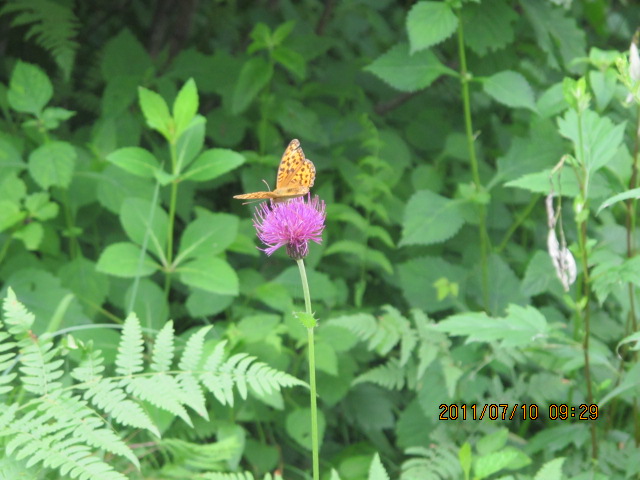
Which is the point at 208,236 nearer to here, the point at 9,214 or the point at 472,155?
the point at 9,214

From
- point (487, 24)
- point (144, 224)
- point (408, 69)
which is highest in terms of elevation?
point (487, 24)

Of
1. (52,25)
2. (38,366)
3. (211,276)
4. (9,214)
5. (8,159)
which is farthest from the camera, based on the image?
(52,25)

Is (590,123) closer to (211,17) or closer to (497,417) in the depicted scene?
(497,417)

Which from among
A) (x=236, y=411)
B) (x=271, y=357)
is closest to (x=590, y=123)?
(x=271, y=357)

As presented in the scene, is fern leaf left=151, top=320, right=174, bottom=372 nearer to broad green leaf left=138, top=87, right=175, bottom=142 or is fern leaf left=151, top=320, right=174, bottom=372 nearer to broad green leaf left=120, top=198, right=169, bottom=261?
broad green leaf left=120, top=198, right=169, bottom=261

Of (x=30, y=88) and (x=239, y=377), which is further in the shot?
(x=30, y=88)

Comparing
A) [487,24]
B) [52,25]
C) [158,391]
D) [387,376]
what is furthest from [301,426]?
[52,25]

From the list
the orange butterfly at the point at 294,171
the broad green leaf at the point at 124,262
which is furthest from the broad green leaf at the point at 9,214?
the orange butterfly at the point at 294,171
